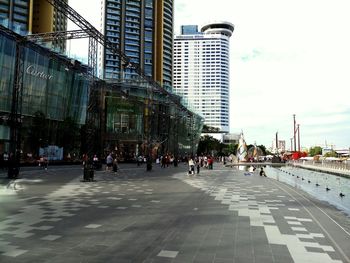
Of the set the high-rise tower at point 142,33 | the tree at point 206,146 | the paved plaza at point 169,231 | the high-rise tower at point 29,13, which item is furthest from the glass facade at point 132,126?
the high-rise tower at point 142,33

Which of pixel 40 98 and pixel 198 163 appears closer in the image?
pixel 198 163

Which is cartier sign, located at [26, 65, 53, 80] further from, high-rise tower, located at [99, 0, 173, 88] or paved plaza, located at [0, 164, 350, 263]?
high-rise tower, located at [99, 0, 173, 88]

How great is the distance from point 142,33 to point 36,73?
319ft

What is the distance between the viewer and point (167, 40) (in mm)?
153625

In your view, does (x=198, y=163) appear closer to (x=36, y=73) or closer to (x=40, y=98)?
(x=40, y=98)

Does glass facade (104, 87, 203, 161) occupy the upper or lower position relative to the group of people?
upper

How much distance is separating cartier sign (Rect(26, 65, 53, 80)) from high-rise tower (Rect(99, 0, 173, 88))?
282 feet

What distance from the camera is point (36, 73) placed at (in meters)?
52.7

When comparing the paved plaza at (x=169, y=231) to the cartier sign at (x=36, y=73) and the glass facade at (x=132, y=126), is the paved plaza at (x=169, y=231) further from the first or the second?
the glass facade at (x=132, y=126)

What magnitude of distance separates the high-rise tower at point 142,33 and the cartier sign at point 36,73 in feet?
282

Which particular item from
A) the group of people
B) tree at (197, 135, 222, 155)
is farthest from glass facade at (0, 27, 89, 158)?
tree at (197, 135, 222, 155)

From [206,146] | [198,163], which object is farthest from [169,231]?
[206,146]

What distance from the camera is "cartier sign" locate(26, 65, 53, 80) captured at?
168 feet

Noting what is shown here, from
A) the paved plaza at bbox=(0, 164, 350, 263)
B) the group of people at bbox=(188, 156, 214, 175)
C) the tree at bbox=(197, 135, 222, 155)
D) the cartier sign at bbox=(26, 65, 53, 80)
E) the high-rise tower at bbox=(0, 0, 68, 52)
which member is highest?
the high-rise tower at bbox=(0, 0, 68, 52)
